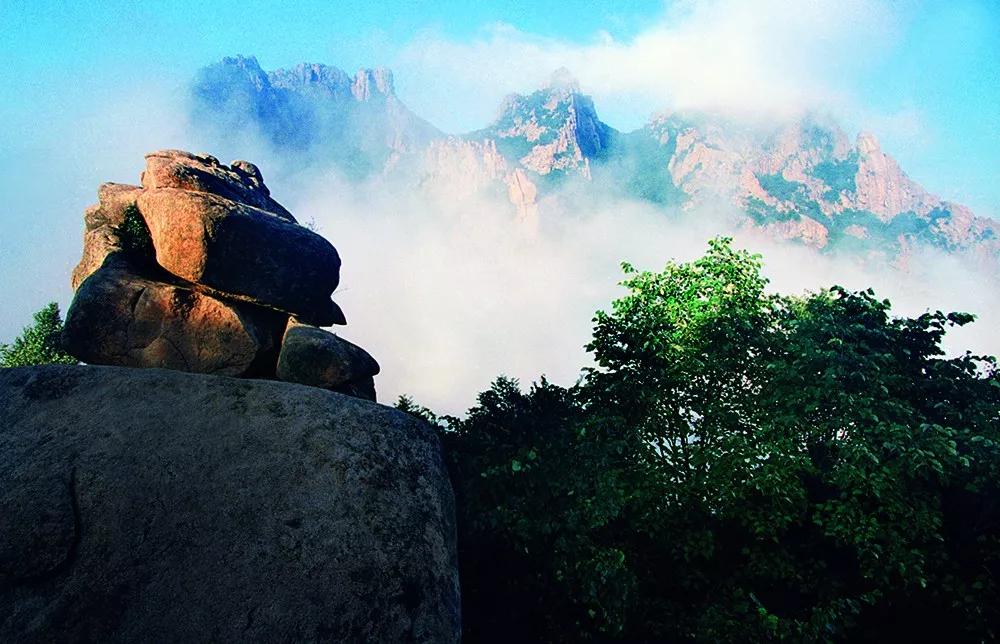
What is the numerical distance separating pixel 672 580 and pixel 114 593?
10092 millimetres

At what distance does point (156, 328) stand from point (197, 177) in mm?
3929

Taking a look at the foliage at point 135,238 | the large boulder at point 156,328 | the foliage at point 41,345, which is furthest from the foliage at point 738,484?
the foliage at point 41,345

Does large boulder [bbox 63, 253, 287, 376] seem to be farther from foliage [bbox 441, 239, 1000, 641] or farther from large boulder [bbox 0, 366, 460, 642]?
foliage [bbox 441, 239, 1000, 641]

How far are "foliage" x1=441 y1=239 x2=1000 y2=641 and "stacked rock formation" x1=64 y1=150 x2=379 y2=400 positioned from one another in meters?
4.42

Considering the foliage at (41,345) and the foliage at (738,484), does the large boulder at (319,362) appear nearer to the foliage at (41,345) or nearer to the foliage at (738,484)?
the foliage at (738,484)

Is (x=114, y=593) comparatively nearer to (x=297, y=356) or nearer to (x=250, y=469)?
(x=250, y=469)

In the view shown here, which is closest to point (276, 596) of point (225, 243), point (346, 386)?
point (346, 386)

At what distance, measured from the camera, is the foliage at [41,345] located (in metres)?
28.7

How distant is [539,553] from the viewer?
10.8 m

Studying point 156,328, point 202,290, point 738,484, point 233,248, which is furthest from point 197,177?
point 738,484

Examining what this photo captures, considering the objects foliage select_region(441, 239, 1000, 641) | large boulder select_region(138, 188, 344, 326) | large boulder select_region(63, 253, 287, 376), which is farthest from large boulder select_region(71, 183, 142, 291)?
foliage select_region(441, 239, 1000, 641)

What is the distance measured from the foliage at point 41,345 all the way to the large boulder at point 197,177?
2180cm

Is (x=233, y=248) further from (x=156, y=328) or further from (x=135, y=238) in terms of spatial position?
(x=135, y=238)

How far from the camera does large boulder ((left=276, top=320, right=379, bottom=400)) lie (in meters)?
10.5
